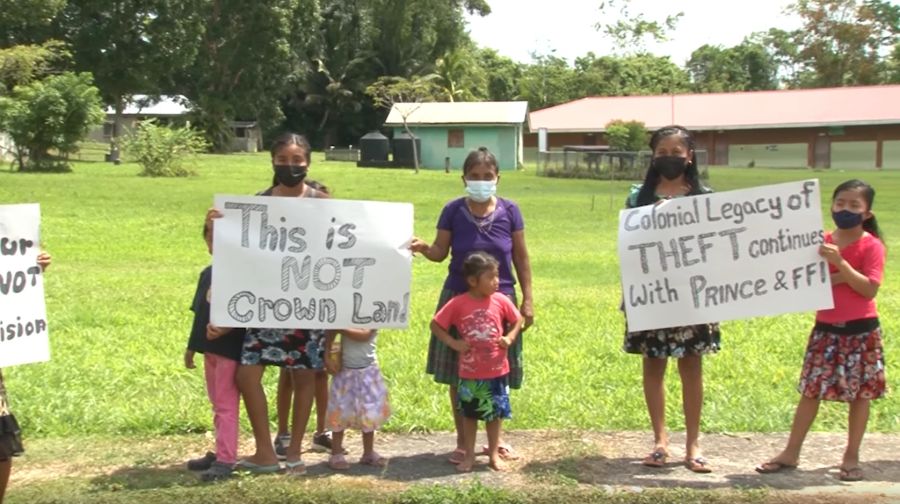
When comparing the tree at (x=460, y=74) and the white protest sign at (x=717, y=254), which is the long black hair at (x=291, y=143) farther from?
the tree at (x=460, y=74)

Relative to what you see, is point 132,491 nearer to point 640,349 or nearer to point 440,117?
point 640,349

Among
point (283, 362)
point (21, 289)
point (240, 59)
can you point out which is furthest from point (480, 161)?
point (240, 59)

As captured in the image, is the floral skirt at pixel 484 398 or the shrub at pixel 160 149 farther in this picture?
the shrub at pixel 160 149

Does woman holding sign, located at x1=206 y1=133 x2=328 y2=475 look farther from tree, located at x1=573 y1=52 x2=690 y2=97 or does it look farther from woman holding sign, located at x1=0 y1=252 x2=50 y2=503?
tree, located at x1=573 y1=52 x2=690 y2=97

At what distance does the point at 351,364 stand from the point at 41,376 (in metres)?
3.21

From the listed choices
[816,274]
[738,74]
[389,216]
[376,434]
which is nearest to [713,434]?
[816,274]

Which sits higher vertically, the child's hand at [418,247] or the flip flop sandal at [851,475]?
the child's hand at [418,247]

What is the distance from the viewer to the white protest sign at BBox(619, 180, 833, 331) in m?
5.16

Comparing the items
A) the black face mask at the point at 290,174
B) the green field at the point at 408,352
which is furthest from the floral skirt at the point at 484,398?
the black face mask at the point at 290,174

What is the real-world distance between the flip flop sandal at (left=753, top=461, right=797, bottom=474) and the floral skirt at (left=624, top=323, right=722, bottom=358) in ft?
2.17

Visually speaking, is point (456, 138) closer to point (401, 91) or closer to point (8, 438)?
point (401, 91)

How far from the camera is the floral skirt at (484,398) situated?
507cm

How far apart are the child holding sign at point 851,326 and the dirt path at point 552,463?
0.30m

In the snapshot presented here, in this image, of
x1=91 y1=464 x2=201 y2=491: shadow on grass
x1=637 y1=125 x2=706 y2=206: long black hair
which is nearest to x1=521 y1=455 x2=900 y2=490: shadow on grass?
x1=637 y1=125 x2=706 y2=206: long black hair
